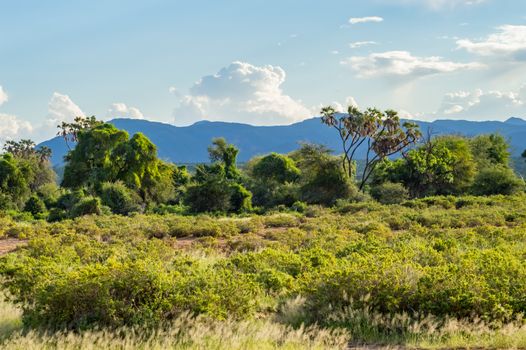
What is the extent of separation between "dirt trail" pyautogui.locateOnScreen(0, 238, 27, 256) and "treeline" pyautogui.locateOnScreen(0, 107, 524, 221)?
60.3ft

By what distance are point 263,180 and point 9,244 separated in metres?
37.7

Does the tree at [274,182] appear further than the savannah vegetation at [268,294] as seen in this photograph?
Yes

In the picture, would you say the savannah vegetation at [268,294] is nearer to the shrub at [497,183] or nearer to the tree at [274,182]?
the tree at [274,182]

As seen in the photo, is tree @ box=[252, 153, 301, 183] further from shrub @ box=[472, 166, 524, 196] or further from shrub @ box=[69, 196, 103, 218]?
shrub @ box=[69, 196, 103, 218]

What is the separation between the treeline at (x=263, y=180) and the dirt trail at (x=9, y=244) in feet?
60.3

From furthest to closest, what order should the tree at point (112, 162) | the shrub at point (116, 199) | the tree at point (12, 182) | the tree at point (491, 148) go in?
the tree at point (491, 148) < the tree at point (12, 182) < the tree at point (112, 162) < the shrub at point (116, 199)

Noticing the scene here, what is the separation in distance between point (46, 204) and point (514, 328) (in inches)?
1955

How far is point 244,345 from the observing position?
5977 mm

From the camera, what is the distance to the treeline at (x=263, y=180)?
43.1m

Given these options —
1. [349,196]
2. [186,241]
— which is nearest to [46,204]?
[349,196]

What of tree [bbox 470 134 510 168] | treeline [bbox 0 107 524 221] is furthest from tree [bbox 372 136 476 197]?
tree [bbox 470 134 510 168]

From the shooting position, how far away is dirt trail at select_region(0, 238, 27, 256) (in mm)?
17820

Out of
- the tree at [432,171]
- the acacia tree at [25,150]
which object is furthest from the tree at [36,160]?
the tree at [432,171]

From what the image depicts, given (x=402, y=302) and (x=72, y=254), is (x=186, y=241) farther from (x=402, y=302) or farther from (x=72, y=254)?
(x=402, y=302)
